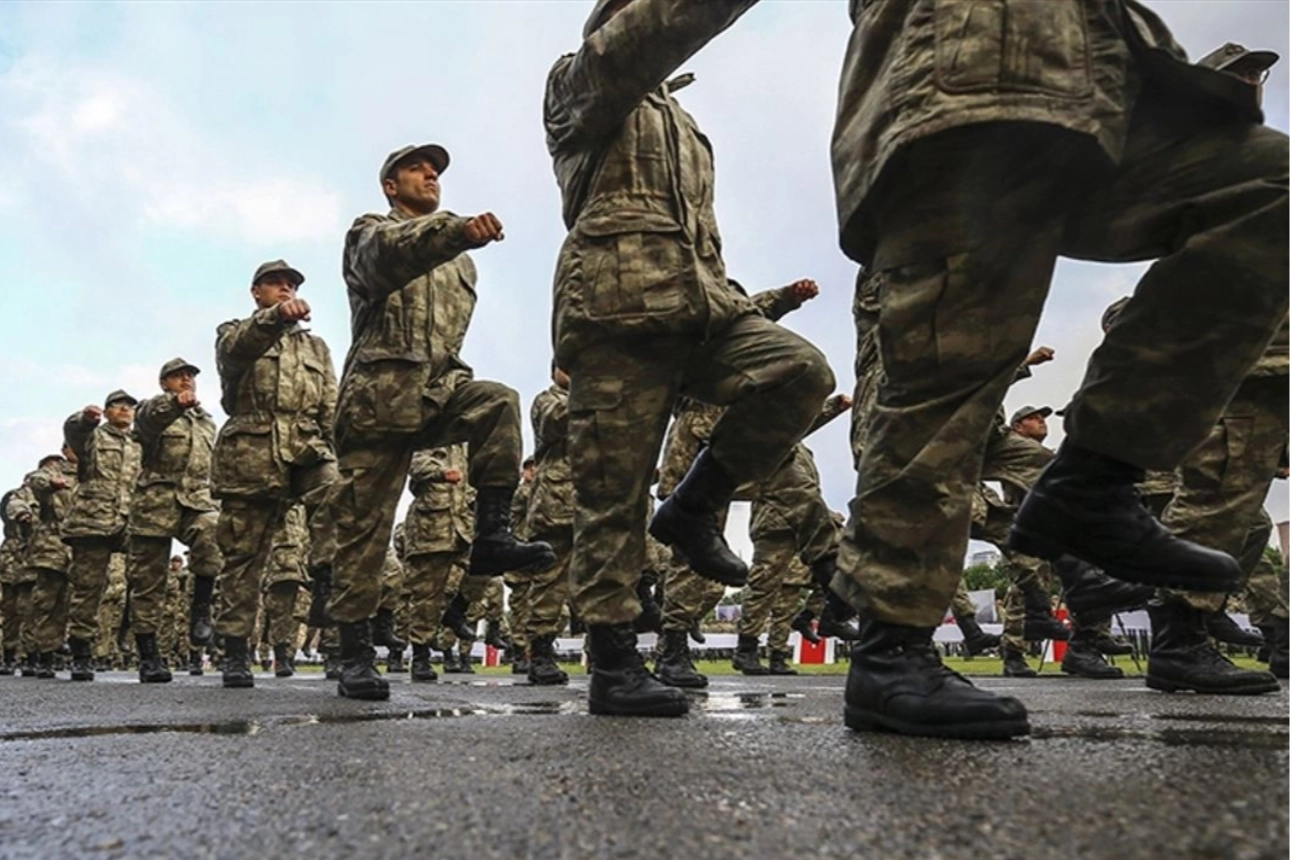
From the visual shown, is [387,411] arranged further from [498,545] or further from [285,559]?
[285,559]

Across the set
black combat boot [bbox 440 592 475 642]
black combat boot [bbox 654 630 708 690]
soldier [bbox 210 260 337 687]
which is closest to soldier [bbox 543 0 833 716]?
black combat boot [bbox 654 630 708 690]

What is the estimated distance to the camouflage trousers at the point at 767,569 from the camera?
9234mm

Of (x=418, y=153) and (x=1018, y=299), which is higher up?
(x=418, y=153)

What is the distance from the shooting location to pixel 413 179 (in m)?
5.51

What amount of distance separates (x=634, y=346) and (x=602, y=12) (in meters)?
1.11

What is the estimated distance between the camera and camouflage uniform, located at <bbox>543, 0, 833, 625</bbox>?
3348mm

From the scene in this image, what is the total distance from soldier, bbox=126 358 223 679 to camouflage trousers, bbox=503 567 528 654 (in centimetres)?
315

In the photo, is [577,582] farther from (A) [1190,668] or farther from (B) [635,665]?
(A) [1190,668]

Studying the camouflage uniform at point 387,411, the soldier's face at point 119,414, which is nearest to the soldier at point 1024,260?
the camouflage uniform at point 387,411

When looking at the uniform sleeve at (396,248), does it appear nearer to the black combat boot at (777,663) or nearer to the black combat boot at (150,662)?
the black combat boot at (150,662)

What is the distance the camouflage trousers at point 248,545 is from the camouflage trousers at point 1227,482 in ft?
15.8

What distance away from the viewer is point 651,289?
11.0 feet

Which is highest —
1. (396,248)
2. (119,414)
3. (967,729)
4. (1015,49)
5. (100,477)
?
(119,414)

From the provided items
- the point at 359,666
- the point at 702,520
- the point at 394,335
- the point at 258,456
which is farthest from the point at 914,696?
the point at 258,456
